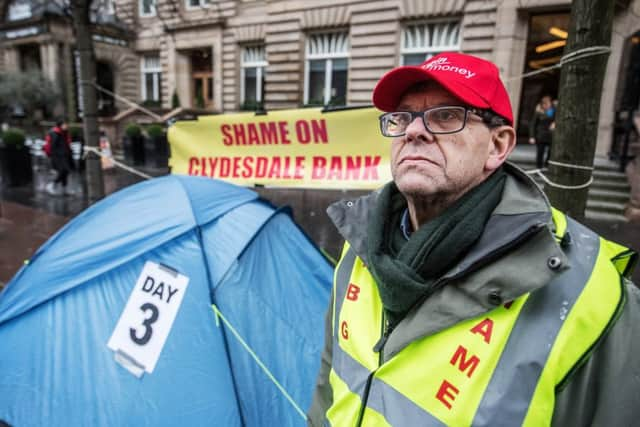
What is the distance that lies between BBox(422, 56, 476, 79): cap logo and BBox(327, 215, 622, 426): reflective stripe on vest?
1.84ft

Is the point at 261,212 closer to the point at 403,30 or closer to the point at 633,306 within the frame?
the point at 633,306

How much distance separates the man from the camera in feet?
3.24

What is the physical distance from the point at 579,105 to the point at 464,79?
1362mm

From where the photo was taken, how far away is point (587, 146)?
2.22 meters

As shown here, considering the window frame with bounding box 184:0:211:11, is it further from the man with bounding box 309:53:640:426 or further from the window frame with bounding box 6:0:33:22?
the man with bounding box 309:53:640:426

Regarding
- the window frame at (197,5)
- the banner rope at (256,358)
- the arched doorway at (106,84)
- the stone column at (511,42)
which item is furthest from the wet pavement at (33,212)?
the arched doorway at (106,84)

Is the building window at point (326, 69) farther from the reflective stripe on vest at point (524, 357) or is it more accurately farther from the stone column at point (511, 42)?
the reflective stripe on vest at point (524, 357)

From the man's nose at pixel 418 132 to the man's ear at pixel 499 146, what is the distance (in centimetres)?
20

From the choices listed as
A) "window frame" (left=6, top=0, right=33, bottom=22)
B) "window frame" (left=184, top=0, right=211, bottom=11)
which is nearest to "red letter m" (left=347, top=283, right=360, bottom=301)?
"window frame" (left=184, top=0, right=211, bottom=11)

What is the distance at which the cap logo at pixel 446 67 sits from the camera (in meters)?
1.25

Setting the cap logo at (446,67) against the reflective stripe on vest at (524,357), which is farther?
the cap logo at (446,67)

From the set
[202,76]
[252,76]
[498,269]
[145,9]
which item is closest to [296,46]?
[252,76]

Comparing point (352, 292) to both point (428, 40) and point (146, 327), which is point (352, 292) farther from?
point (428, 40)

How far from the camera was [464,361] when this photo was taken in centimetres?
110
